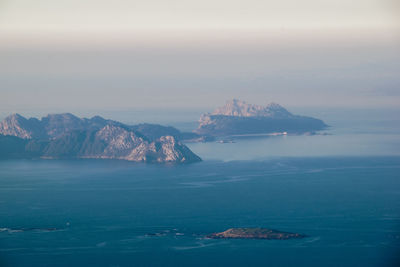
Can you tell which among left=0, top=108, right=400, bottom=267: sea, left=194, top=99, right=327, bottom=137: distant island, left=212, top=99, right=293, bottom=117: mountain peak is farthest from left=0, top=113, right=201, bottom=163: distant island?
left=212, top=99, right=293, bottom=117: mountain peak

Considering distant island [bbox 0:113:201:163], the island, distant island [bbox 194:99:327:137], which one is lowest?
the island

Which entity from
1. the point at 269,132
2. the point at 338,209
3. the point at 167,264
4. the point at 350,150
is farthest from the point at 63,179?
the point at 269,132

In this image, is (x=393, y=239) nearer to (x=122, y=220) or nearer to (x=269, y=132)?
(x=122, y=220)

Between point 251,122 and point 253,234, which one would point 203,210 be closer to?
point 253,234

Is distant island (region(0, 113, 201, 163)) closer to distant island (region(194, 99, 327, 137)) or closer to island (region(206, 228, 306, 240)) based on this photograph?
distant island (region(194, 99, 327, 137))

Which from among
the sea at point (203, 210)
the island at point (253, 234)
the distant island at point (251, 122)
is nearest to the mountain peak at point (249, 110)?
the distant island at point (251, 122)

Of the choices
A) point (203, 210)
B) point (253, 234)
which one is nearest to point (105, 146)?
point (203, 210)

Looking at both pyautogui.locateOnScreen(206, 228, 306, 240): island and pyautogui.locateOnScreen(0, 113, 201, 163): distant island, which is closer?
pyautogui.locateOnScreen(206, 228, 306, 240): island
